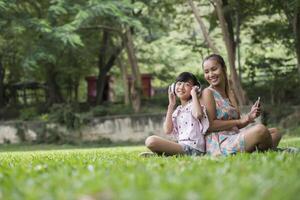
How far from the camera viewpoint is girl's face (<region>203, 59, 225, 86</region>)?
612cm

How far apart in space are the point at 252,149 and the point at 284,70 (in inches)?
628

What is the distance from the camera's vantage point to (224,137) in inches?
233

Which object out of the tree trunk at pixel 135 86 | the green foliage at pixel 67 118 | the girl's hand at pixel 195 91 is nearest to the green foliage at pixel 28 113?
the green foliage at pixel 67 118

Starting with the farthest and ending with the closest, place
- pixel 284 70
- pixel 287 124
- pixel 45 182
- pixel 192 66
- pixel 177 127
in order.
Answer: pixel 192 66
pixel 284 70
pixel 287 124
pixel 177 127
pixel 45 182

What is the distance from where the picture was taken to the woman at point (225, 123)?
18.5 feet

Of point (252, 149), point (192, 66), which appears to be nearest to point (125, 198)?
point (252, 149)

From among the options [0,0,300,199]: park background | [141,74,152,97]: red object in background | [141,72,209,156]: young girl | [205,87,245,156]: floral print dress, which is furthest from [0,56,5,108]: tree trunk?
[205,87,245,156]: floral print dress

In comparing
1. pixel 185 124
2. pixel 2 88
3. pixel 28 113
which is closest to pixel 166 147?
pixel 185 124

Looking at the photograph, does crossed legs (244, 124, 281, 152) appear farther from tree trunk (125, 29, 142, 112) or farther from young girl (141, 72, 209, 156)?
tree trunk (125, 29, 142, 112)

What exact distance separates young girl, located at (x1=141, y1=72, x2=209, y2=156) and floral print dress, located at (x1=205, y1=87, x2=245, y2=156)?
13 cm

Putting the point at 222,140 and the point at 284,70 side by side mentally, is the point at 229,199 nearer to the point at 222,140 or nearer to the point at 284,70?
the point at 222,140

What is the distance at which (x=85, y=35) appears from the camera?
2112cm

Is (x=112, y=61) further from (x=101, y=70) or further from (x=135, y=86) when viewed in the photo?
(x=135, y=86)

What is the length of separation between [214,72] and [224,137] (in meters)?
0.73
